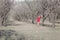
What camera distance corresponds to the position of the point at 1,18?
30.0 meters

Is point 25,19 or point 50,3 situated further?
point 25,19

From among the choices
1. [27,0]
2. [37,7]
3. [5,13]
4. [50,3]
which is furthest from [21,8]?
[50,3]

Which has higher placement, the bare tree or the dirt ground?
the bare tree

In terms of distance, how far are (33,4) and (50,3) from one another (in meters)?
11.6

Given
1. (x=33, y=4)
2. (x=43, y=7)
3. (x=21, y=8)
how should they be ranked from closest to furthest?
(x=43, y=7) < (x=33, y=4) < (x=21, y=8)

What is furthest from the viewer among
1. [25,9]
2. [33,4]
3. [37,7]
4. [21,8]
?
[21,8]

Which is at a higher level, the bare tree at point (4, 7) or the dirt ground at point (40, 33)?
the bare tree at point (4, 7)

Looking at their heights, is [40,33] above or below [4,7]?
below

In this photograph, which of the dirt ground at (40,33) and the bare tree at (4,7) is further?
the bare tree at (4,7)

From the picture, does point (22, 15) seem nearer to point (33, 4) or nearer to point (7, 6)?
point (33, 4)

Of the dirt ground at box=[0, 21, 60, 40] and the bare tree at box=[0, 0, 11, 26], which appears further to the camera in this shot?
the bare tree at box=[0, 0, 11, 26]

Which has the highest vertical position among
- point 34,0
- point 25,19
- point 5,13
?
point 34,0

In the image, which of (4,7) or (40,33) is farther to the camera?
(4,7)

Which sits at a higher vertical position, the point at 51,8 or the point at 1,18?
the point at 51,8
